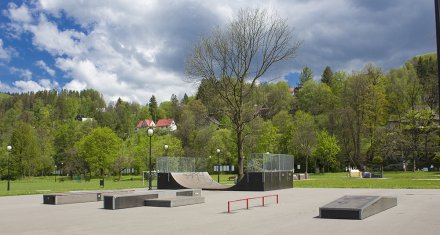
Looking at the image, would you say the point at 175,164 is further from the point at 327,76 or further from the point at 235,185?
the point at 327,76

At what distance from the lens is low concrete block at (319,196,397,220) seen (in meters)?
13.7

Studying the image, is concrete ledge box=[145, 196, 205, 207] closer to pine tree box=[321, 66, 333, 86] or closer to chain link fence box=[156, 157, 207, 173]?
chain link fence box=[156, 157, 207, 173]

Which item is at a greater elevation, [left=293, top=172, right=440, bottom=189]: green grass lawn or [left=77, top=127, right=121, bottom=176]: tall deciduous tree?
[left=77, top=127, right=121, bottom=176]: tall deciduous tree

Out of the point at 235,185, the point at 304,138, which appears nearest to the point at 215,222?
the point at 235,185

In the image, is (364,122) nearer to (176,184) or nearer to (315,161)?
A: (315,161)

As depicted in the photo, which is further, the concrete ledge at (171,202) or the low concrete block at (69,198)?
the low concrete block at (69,198)

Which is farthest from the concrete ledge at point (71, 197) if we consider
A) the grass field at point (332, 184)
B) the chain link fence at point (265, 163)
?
the chain link fence at point (265, 163)

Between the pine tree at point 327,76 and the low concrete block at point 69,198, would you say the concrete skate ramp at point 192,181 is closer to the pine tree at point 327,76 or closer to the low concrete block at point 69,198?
the low concrete block at point 69,198

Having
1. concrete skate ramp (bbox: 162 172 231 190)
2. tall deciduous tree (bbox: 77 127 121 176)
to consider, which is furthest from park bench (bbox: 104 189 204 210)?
tall deciduous tree (bbox: 77 127 121 176)

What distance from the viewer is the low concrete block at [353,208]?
1366cm

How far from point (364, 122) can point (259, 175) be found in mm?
43088

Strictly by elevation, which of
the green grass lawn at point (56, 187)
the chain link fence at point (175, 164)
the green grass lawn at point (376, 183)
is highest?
the chain link fence at point (175, 164)

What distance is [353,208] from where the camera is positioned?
13.7 metres

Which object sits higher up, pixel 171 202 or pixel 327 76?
pixel 327 76
